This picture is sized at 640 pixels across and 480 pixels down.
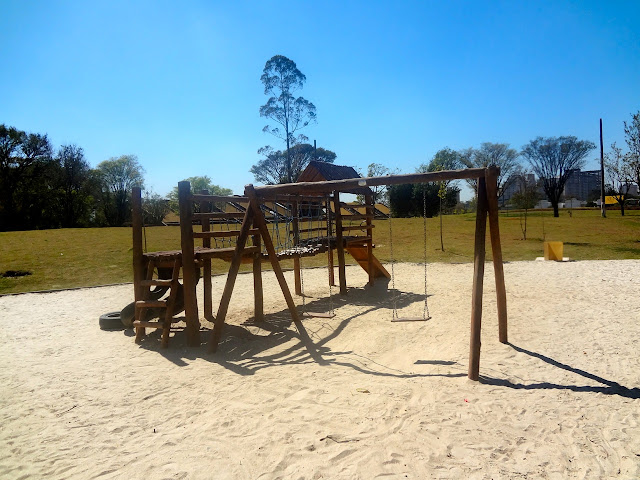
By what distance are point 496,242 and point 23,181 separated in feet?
137

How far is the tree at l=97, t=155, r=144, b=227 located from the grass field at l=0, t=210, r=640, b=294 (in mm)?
19144

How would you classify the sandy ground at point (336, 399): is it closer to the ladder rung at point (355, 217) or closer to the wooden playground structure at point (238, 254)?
the wooden playground structure at point (238, 254)

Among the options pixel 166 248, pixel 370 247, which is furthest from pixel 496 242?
pixel 166 248

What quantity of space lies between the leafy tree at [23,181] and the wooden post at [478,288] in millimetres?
37453

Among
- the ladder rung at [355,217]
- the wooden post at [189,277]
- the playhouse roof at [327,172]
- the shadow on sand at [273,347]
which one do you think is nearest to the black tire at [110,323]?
the shadow on sand at [273,347]

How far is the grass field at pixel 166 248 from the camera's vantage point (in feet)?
44.9

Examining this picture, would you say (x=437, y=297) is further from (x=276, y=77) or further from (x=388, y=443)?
(x=276, y=77)

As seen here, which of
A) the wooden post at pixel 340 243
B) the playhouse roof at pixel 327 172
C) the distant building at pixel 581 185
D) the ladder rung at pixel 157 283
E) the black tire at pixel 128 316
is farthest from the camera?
the distant building at pixel 581 185

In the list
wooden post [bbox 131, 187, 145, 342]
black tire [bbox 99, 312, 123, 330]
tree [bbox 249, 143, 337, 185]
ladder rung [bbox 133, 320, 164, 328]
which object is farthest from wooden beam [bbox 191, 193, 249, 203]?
tree [bbox 249, 143, 337, 185]

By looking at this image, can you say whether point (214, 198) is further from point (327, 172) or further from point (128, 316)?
point (327, 172)

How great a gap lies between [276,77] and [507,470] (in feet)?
106

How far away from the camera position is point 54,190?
38000 millimetres

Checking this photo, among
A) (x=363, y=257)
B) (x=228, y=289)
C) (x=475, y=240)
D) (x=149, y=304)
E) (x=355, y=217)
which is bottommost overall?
(x=149, y=304)

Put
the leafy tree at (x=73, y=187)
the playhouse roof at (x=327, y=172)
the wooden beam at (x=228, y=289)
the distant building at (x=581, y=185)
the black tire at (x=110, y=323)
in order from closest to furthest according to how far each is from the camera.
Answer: the wooden beam at (x=228, y=289), the black tire at (x=110, y=323), the playhouse roof at (x=327, y=172), the leafy tree at (x=73, y=187), the distant building at (x=581, y=185)
